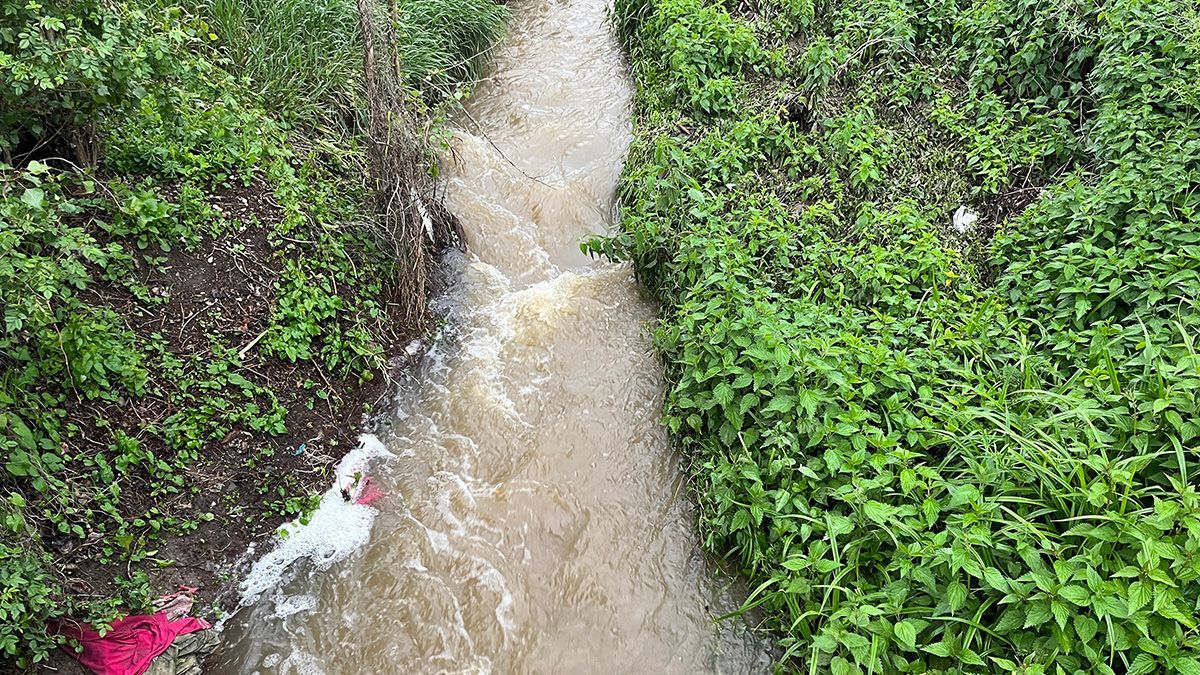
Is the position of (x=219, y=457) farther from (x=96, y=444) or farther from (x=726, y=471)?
(x=726, y=471)

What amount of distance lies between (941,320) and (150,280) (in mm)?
5136

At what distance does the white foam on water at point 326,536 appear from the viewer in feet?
13.6

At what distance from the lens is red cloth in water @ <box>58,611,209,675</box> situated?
3352 mm

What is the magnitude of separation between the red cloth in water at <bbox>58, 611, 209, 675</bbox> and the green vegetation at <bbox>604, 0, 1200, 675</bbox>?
3.07 m

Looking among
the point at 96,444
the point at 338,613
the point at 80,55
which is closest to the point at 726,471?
the point at 338,613

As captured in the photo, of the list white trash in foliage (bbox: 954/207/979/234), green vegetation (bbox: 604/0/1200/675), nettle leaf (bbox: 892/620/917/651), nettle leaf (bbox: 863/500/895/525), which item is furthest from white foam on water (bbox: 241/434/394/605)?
white trash in foliage (bbox: 954/207/979/234)

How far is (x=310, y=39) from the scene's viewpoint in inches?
260

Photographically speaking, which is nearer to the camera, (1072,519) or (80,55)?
(1072,519)

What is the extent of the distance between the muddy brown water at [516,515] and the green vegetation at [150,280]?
1.79 feet

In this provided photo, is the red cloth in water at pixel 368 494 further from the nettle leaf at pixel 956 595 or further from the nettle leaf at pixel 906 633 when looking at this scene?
the nettle leaf at pixel 956 595

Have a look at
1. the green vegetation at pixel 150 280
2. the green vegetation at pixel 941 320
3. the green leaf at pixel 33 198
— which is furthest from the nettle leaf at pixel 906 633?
the green leaf at pixel 33 198

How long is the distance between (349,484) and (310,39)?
175 inches

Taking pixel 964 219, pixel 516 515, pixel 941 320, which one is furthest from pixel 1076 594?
pixel 964 219

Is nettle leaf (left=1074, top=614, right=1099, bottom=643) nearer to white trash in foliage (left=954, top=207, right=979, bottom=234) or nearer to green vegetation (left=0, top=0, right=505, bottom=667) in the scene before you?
white trash in foliage (left=954, top=207, right=979, bottom=234)
